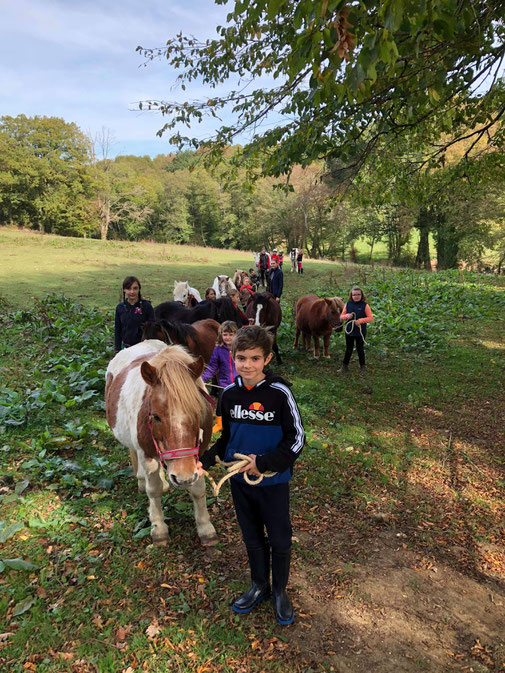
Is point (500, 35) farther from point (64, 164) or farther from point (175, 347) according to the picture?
point (64, 164)

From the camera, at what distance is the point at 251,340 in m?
2.73

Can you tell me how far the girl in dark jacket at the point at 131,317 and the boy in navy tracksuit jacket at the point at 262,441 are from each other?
3939mm

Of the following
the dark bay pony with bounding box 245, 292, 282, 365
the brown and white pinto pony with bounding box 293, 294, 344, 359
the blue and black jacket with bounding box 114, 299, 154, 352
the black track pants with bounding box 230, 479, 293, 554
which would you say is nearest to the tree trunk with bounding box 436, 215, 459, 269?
the brown and white pinto pony with bounding box 293, 294, 344, 359

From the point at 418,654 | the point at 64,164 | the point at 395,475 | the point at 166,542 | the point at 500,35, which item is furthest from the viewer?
the point at 64,164

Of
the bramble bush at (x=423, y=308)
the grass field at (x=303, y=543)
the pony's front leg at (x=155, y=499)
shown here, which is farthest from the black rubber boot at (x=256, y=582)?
the bramble bush at (x=423, y=308)

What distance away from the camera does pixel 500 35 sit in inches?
233

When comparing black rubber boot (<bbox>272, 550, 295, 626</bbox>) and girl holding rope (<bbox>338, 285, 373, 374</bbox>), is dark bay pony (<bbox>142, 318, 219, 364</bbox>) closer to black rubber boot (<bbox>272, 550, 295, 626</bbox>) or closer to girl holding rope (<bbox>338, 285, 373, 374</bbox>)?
girl holding rope (<bbox>338, 285, 373, 374</bbox>)

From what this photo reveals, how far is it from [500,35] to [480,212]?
24.5 m

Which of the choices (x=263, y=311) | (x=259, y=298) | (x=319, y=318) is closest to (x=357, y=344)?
(x=319, y=318)

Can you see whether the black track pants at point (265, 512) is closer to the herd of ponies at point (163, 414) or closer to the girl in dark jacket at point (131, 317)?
the herd of ponies at point (163, 414)

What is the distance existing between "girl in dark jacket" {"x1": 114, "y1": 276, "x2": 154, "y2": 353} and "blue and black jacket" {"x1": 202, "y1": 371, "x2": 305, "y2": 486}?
156 inches

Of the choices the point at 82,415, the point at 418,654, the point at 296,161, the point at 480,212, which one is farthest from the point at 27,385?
the point at 480,212

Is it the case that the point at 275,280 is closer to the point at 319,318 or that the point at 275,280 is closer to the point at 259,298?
the point at 259,298

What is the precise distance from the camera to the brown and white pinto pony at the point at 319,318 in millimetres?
9250
